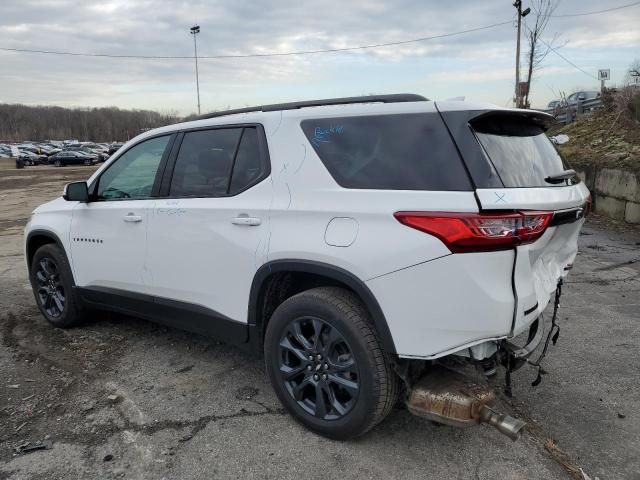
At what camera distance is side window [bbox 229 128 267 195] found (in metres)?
3.27

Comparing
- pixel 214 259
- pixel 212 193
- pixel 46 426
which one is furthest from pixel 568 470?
pixel 46 426

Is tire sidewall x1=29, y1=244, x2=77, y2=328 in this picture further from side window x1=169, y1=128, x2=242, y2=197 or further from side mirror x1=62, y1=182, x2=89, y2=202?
side window x1=169, y1=128, x2=242, y2=197

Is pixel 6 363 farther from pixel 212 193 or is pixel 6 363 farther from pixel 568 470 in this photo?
pixel 568 470

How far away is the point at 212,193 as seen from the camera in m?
3.46

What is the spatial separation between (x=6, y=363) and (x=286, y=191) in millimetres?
2769

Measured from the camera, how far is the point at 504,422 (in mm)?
2557

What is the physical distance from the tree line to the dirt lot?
139 m

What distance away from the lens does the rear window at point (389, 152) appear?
2.56 m

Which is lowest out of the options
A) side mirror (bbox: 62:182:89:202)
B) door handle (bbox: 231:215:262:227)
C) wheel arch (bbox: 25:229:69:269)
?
wheel arch (bbox: 25:229:69:269)

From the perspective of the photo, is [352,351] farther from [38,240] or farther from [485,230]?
[38,240]

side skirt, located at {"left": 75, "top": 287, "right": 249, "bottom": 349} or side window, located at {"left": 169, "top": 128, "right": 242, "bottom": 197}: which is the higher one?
side window, located at {"left": 169, "top": 128, "right": 242, "bottom": 197}

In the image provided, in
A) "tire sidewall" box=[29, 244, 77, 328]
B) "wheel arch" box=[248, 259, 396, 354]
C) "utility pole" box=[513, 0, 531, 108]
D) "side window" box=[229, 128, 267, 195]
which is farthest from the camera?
"utility pole" box=[513, 0, 531, 108]

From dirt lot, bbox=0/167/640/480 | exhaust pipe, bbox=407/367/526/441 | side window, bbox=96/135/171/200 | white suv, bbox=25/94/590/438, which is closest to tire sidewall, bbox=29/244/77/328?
dirt lot, bbox=0/167/640/480

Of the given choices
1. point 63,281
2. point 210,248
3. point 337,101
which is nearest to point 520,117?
point 337,101
